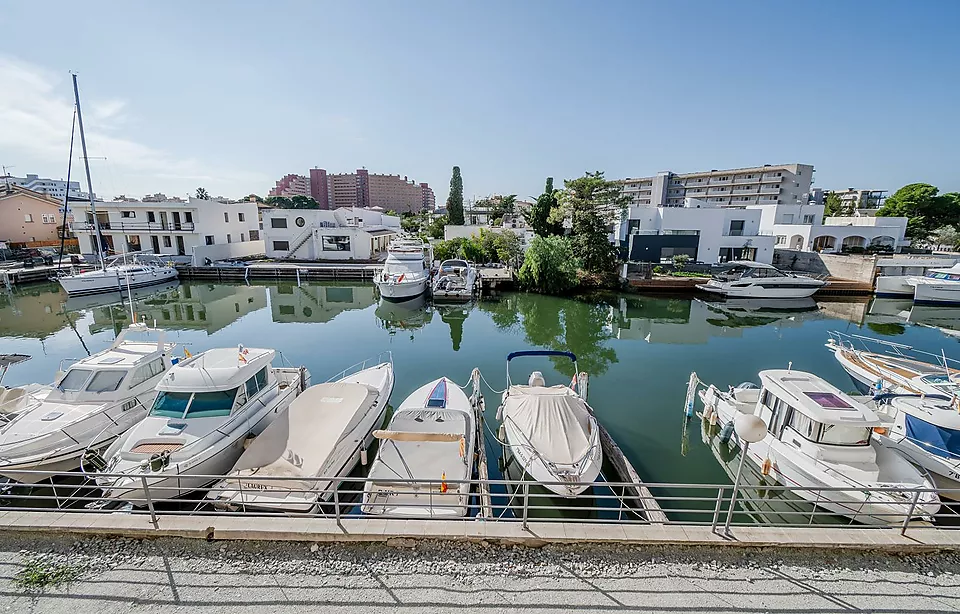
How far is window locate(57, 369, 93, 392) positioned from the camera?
387 inches

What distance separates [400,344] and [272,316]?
11253mm

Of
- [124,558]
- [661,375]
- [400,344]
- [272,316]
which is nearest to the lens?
[124,558]

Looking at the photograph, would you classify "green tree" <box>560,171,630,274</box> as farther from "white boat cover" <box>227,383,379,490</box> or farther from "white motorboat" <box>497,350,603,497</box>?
"white boat cover" <box>227,383,379,490</box>

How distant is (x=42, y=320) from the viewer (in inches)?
938

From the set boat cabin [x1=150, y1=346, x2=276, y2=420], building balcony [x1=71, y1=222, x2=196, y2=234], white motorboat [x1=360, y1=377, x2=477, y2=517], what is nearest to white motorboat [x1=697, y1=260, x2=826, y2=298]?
white motorboat [x1=360, y1=377, x2=477, y2=517]

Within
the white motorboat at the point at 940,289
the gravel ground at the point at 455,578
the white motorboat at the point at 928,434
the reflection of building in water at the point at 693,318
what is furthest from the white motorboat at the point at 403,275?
the white motorboat at the point at 940,289

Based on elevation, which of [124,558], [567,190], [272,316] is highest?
[567,190]

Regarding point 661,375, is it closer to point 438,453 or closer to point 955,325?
point 438,453

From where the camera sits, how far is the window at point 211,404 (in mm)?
8711

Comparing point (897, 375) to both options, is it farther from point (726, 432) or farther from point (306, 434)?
point (306, 434)

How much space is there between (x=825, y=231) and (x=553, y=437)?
46.1 metres

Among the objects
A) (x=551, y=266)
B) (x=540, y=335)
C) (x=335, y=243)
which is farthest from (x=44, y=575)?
(x=335, y=243)

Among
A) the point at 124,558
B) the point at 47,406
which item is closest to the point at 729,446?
the point at 124,558

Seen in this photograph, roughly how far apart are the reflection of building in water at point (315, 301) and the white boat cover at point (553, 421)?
18426 mm
